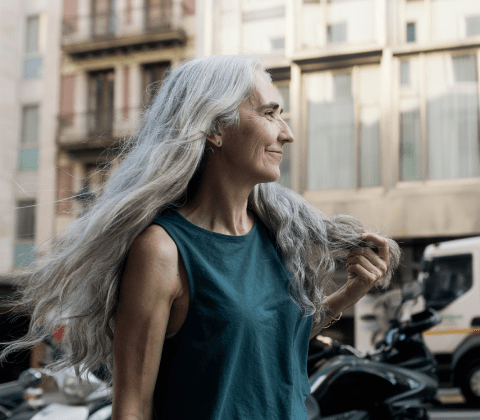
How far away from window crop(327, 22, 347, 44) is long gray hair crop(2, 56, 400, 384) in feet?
21.4

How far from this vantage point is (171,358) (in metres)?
0.91

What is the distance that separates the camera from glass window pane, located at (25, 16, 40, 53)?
9.54 metres

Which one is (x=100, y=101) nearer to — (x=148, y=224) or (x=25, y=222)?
(x=25, y=222)

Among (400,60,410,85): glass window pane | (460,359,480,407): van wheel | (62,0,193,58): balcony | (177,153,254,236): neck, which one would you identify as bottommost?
(460,359,480,407): van wheel

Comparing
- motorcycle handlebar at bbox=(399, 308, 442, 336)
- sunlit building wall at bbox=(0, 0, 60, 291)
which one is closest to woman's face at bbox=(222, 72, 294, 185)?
motorcycle handlebar at bbox=(399, 308, 442, 336)

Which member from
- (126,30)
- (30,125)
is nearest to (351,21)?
(126,30)

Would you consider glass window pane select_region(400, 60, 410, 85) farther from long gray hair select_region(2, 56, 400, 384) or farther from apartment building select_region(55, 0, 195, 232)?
long gray hair select_region(2, 56, 400, 384)

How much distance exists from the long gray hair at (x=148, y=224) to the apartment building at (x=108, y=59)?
797 centimetres

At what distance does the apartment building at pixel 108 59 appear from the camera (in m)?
9.05

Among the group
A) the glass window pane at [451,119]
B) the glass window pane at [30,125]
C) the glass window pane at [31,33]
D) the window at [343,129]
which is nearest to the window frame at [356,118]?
the window at [343,129]

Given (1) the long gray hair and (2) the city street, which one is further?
(2) the city street

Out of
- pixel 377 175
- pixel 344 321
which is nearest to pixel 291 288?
pixel 344 321

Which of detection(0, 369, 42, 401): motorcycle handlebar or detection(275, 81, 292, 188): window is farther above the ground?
detection(275, 81, 292, 188): window

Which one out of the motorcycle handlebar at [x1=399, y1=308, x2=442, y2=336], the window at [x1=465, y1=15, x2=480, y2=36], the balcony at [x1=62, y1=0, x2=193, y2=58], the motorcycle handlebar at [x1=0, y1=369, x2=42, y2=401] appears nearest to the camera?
the motorcycle handlebar at [x1=0, y1=369, x2=42, y2=401]
